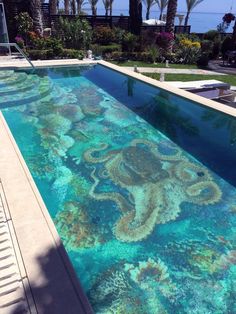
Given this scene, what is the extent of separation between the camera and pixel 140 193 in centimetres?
488

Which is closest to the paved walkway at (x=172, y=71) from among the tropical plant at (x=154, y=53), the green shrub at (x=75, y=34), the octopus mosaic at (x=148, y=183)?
the tropical plant at (x=154, y=53)

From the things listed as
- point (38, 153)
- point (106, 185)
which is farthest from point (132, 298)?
point (38, 153)

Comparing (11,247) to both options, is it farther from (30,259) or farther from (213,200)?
(213,200)

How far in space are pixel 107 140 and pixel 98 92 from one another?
162 inches

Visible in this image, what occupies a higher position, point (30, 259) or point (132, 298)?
point (30, 259)

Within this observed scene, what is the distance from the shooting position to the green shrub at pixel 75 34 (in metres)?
16.5

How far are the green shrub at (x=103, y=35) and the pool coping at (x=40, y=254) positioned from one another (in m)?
17.0

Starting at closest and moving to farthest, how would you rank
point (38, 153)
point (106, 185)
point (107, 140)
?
point (106, 185) → point (38, 153) → point (107, 140)

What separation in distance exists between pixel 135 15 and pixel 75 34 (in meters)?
4.61

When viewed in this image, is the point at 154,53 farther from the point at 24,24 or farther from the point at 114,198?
the point at 114,198

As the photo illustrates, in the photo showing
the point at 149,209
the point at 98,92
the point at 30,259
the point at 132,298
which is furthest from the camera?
the point at 98,92

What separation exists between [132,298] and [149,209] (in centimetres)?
161

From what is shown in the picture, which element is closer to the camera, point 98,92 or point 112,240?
point 112,240

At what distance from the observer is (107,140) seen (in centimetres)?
683
